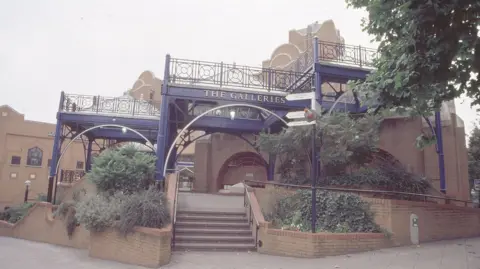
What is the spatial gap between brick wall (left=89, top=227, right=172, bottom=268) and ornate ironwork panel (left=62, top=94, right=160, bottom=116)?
30.7ft

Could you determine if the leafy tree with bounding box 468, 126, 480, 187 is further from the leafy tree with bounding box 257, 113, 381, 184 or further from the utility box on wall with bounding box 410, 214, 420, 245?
the utility box on wall with bounding box 410, 214, 420, 245

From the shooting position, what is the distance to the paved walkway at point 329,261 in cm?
693

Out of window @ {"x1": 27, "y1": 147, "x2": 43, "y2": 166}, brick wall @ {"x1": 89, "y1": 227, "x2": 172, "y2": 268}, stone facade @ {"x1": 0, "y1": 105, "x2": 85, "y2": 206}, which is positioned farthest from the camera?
window @ {"x1": 27, "y1": 147, "x2": 43, "y2": 166}

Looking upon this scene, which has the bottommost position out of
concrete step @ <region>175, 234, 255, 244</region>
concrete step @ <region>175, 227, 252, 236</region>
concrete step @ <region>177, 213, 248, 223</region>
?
concrete step @ <region>175, 234, 255, 244</region>

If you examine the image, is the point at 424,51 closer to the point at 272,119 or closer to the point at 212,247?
the point at 212,247

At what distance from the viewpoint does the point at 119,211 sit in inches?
324

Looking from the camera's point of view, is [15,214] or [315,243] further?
[15,214]

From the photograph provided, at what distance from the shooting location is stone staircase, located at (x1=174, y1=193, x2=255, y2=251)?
856cm

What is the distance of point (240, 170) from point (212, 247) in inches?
460

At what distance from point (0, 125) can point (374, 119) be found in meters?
28.5

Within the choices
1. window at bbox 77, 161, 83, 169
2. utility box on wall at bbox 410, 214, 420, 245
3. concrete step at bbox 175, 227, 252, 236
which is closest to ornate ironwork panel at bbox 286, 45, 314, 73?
utility box on wall at bbox 410, 214, 420, 245

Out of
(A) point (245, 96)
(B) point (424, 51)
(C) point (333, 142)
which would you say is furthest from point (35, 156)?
(B) point (424, 51)

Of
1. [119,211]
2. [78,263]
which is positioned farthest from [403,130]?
[78,263]

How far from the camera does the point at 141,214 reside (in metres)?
7.96
